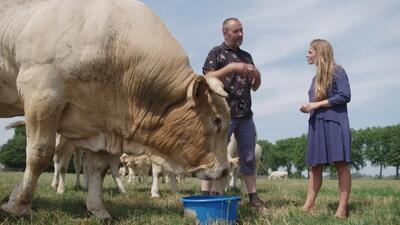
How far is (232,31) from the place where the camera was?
7199 mm

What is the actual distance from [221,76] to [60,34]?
7.52ft

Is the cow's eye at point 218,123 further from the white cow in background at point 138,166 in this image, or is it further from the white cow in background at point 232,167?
the white cow in background at point 138,166

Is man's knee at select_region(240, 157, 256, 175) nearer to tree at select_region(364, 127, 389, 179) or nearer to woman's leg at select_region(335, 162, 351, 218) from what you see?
woman's leg at select_region(335, 162, 351, 218)

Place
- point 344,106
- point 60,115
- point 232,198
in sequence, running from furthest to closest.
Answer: point 344,106 < point 60,115 < point 232,198

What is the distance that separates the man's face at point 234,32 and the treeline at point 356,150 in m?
64.2

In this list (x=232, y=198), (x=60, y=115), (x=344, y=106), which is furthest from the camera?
(x=344, y=106)

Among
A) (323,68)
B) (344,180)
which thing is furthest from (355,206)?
(323,68)

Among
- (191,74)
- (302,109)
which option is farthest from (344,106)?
(191,74)

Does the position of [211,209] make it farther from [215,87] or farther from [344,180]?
[344,180]

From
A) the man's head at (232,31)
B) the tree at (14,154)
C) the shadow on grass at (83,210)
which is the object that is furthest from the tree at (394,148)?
the shadow on grass at (83,210)

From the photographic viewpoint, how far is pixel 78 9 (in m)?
5.50

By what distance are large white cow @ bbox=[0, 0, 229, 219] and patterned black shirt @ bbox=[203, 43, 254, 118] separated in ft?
4.89

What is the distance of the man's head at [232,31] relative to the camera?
23.5ft

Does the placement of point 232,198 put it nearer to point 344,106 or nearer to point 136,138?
point 136,138
